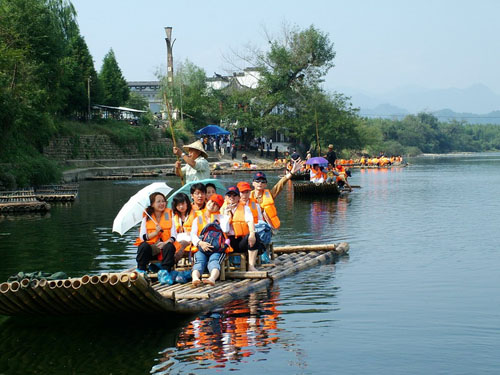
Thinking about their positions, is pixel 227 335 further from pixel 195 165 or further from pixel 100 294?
pixel 195 165

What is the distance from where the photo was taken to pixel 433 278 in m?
12.8

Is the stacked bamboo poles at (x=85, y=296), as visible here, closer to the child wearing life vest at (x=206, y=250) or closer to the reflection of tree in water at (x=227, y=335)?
the reflection of tree in water at (x=227, y=335)

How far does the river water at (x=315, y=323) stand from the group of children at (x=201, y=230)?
74 centimetres

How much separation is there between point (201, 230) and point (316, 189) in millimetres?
18361

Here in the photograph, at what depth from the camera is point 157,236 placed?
1114 centimetres

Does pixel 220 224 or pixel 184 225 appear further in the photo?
pixel 220 224

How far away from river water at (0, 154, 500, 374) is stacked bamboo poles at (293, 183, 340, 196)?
34.9 ft

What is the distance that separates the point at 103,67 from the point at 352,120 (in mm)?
21523

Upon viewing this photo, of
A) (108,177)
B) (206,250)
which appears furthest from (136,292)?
(108,177)

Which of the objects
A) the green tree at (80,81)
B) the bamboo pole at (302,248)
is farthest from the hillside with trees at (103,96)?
the bamboo pole at (302,248)

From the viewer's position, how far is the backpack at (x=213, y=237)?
36.2 feet

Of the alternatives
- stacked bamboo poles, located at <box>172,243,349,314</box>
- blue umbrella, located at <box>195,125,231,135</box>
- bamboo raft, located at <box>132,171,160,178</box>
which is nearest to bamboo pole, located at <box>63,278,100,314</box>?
stacked bamboo poles, located at <box>172,243,349,314</box>

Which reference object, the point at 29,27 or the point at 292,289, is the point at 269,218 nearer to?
the point at 292,289

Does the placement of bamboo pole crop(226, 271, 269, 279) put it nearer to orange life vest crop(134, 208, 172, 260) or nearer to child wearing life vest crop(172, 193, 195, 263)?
child wearing life vest crop(172, 193, 195, 263)
